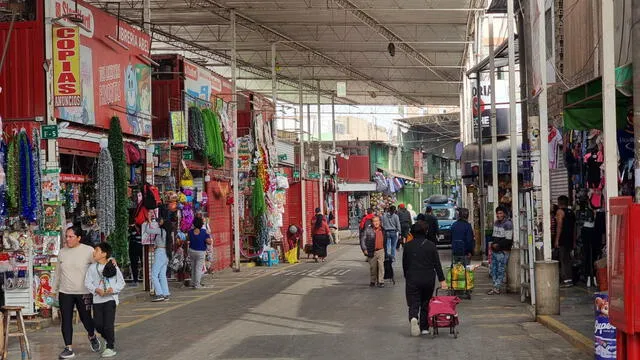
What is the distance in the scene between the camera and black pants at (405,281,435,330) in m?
13.8

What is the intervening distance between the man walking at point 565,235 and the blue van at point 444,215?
66.6 feet

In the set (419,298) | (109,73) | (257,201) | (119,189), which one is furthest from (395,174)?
(419,298)

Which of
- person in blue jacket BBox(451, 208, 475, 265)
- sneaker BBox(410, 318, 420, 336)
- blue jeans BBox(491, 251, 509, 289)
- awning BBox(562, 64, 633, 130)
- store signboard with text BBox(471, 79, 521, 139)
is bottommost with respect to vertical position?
sneaker BBox(410, 318, 420, 336)

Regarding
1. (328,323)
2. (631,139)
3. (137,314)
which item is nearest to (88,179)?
(137,314)

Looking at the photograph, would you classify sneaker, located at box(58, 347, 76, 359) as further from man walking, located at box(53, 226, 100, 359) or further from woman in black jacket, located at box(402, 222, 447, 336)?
woman in black jacket, located at box(402, 222, 447, 336)

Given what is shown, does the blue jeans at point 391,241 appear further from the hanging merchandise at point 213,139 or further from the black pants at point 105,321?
the black pants at point 105,321

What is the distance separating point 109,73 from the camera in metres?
21.2

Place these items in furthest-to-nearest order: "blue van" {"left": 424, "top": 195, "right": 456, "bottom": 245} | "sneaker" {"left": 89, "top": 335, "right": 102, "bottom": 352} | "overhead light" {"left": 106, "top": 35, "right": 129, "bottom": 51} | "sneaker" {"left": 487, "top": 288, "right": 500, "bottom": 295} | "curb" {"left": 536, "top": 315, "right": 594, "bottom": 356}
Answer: "blue van" {"left": 424, "top": 195, "right": 456, "bottom": 245}
"overhead light" {"left": 106, "top": 35, "right": 129, "bottom": 51}
"sneaker" {"left": 487, "top": 288, "right": 500, "bottom": 295}
"sneaker" {"left": 89, "top": 335, "right": 102, "bottom": 352}
"curb" {"left": 536, "top": 315, "right": 594, "bottom": 356}

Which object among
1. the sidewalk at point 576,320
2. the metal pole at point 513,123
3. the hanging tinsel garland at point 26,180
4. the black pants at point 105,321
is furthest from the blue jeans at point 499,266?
the black pants at point 105,321

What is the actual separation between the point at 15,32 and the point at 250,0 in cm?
1740

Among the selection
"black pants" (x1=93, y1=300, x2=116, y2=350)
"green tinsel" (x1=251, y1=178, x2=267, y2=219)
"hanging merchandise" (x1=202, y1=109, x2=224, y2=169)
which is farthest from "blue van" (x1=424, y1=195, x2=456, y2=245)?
"black pants" (x1=93, y1=300, x2=116, y2=350)

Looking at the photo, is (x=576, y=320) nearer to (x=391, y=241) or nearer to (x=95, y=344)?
(x=95, y=344)

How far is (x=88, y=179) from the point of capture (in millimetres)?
19812

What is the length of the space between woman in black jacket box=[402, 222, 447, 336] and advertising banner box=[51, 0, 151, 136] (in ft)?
23.1
